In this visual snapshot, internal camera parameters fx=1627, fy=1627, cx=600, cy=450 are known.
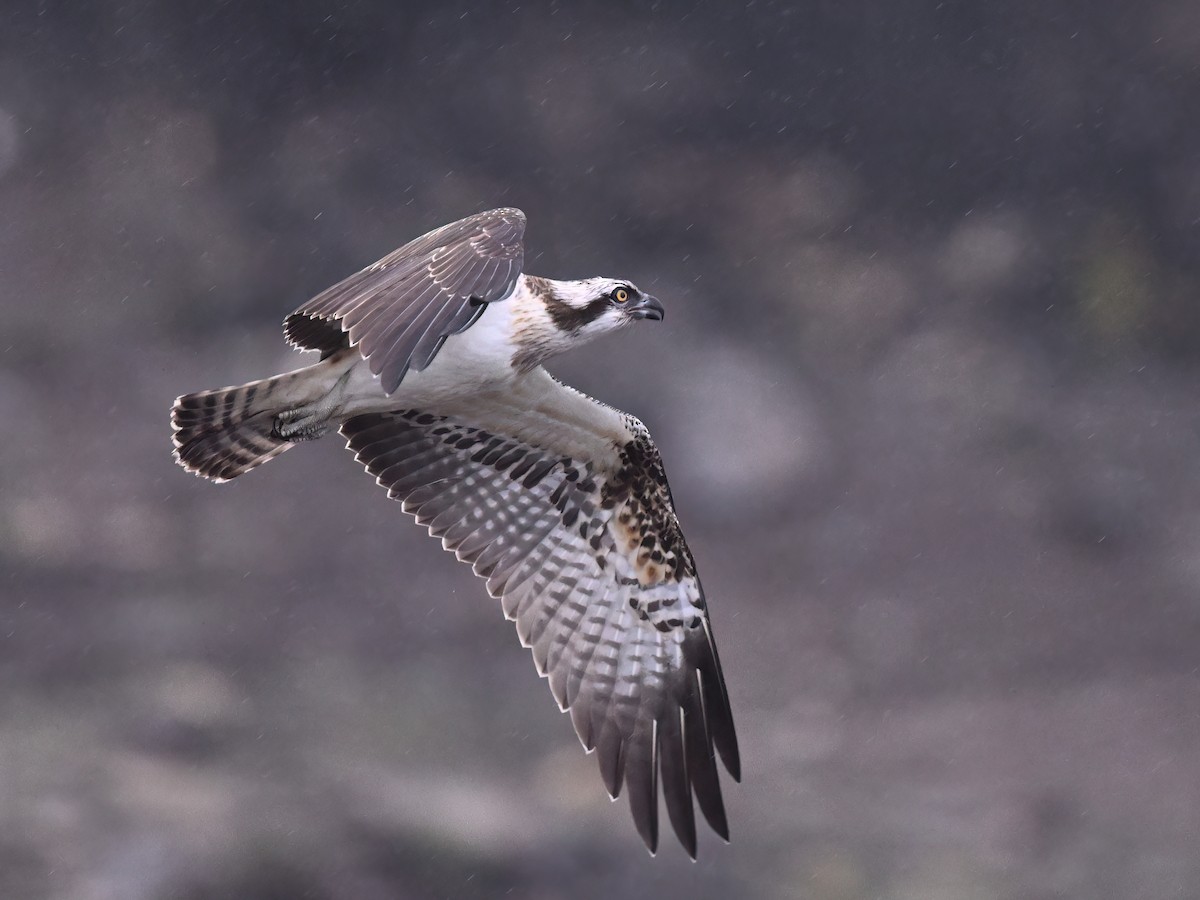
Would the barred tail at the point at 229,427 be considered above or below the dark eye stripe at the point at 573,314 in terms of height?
below

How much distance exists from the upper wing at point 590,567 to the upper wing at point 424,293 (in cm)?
168

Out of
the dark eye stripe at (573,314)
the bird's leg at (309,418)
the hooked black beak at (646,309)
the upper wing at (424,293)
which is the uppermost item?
the hooked black beak at (646,309)

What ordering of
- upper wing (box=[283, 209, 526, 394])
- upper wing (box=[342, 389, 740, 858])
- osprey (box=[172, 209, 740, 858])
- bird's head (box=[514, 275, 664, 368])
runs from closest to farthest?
1. upper wing (box=[283, 209, 526, 394])
2. bird's head (box=[514, 275, 664, 368])
3. osprey (box=[172, 209, 740, 858])
4. upper wing (box=[342, 389, 740, 858])

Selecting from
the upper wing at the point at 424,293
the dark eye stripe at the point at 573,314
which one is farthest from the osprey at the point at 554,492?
the upper wing at the point at 424,293

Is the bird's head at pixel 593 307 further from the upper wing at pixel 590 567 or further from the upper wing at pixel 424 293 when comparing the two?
the upper wing at pixel 590 567

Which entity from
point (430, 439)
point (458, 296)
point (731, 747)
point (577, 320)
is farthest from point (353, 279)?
point (731, 747)

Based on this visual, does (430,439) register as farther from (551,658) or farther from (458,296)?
(458,296)

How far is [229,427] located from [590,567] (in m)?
1.87

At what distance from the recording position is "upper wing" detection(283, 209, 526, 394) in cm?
528

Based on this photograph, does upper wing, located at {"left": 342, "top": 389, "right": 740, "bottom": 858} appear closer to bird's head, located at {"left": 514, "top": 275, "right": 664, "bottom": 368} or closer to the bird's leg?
the bird's leg

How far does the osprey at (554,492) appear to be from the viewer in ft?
22.4

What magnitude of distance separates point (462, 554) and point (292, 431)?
122 centimetres

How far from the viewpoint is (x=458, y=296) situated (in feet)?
18.1

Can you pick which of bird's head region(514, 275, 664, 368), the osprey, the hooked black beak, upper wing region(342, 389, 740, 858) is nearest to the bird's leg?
the osprey
